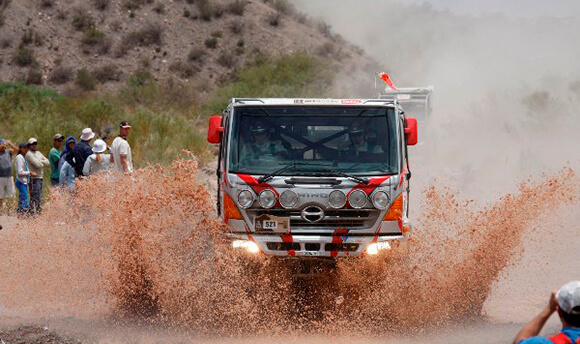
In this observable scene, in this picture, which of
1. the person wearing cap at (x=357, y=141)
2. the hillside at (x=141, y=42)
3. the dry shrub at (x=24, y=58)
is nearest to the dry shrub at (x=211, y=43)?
the hillside at (x=141, y=42)

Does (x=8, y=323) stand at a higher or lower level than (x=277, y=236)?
lower

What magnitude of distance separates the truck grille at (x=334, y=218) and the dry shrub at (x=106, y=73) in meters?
37.7

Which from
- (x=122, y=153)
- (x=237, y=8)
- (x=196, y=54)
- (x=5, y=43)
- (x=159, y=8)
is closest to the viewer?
(x=122, y=153)

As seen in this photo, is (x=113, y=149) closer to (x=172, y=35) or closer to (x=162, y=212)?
(x=162, y=212)

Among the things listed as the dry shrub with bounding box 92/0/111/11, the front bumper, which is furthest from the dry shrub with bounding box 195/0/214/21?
the front bumper

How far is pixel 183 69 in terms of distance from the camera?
4609 cm

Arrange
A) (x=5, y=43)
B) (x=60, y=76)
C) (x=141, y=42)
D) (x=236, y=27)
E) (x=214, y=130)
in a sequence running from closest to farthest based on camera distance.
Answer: (x=214, y=130) → (x=60, y=76) → (x=5, y=43) → (x=141, y=42) → (x=236, y=27)

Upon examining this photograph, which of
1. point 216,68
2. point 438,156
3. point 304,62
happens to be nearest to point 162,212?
point 438,156

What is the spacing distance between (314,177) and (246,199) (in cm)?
67

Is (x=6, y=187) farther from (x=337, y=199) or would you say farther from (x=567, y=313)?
(x=567, y=313)

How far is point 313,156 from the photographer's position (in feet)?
28.8

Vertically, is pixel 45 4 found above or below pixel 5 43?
above

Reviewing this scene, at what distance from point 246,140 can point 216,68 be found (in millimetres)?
39011

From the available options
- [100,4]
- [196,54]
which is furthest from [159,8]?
[196,54]
